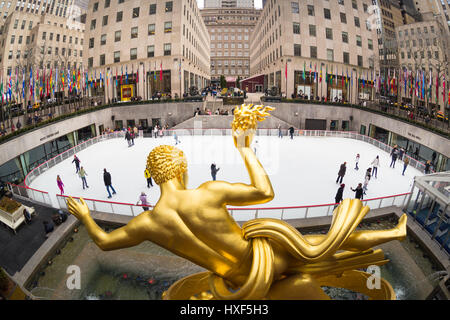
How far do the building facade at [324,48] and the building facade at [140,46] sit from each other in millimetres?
14293

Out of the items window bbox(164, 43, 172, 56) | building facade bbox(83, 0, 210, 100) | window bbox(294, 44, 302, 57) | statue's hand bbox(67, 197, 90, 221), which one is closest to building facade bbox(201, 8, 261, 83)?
building facade bbox(83, 0, 210, 100)

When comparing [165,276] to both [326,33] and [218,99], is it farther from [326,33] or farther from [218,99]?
[326,33]

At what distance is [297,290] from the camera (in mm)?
3344

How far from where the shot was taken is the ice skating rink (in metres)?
12.2

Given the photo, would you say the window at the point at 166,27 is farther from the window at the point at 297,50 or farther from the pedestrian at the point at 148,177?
the pedestrian at the point at 148,177

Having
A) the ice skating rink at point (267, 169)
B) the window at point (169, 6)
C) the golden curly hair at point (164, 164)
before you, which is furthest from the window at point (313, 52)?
the golden curly hair at point (164, 164)

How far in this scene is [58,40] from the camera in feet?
172

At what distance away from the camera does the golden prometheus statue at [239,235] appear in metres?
3.13

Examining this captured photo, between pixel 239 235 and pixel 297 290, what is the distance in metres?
1.06

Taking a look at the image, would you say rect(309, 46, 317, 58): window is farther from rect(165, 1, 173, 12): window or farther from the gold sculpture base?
the gold sculpture base

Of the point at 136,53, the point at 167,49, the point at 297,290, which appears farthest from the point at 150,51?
the point at 297,290
